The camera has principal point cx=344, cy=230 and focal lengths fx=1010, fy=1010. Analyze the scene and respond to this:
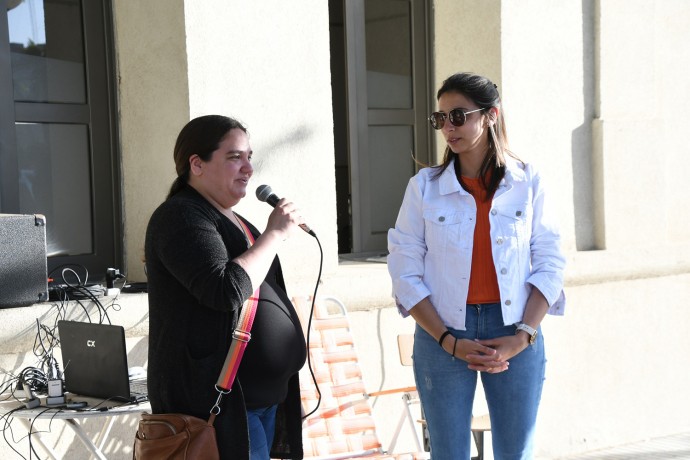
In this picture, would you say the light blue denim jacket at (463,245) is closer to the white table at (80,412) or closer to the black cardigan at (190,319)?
the black cardigan at (190,319)

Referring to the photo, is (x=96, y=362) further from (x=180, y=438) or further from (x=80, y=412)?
(x=180, y=438)

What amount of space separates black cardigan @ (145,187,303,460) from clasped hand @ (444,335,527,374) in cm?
84

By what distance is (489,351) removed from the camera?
3.31 meters

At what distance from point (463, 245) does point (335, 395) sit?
5.75ft

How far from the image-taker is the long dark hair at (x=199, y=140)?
2996 mm

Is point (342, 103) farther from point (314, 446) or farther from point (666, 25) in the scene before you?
point (314, 446)

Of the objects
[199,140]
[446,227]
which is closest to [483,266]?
[446,227]

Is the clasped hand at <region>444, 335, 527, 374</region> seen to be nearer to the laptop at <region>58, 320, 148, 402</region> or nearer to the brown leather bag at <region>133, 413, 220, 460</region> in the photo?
the brown leather bag at <region>133, 413, 220, 460</region>

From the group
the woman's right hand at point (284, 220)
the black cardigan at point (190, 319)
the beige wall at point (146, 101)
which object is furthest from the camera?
the beige wall at point (146, 101)

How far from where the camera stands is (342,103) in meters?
7.08

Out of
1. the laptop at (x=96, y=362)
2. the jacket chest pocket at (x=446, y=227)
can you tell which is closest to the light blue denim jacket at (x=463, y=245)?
the jacket chest pocket at (x=446, y=227)

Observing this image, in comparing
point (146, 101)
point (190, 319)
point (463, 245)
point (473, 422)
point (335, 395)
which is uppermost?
point (146, 101)

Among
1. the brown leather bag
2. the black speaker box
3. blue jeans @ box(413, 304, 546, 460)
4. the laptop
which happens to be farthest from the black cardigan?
the black speaker box

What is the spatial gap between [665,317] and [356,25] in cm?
276
